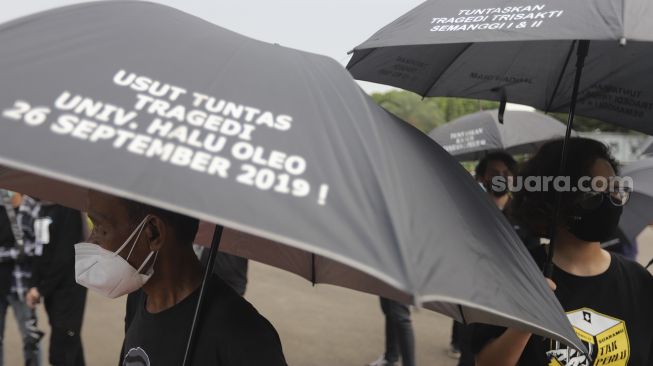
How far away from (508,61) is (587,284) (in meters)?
1.14

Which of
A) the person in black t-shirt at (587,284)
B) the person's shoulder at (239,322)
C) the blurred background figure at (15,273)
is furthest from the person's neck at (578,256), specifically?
the blurred background figure at (15,273)

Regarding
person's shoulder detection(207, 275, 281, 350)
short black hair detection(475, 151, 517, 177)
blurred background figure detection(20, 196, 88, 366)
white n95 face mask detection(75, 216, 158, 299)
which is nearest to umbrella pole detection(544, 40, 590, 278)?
person's shoulder detection(207, 275, 281, 350)

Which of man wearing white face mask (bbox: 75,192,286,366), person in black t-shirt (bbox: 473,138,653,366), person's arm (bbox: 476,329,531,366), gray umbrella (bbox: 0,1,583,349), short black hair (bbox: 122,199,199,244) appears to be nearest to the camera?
gray umbrella (bbox: 0,1,583,349)

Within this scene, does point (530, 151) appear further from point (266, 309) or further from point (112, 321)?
point (112, 321)

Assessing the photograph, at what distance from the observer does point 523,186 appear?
97.4 inches

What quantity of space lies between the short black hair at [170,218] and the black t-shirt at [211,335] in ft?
0.56

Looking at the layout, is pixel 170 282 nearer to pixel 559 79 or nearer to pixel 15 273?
pixel 559 79

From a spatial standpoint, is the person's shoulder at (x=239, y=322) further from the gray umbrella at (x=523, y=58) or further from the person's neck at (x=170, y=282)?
the gray umbrella at (x=523, y=58)

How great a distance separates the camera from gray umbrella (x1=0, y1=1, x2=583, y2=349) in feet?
3.49

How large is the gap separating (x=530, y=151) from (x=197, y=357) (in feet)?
21.9

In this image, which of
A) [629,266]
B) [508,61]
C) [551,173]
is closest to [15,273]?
[508,61]

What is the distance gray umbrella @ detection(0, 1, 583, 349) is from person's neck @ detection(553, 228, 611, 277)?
650 millimetres

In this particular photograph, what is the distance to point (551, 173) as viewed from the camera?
2.41m

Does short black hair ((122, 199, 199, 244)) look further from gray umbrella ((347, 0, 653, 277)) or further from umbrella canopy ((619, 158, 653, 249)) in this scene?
umbrella canopy ((619, 158, 653, 249))
